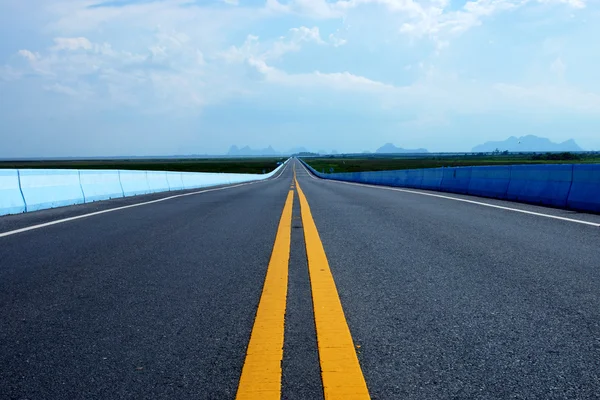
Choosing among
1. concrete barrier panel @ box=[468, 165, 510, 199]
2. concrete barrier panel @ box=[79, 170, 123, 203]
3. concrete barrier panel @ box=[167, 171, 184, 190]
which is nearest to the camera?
concrete barrier panel @ box=[79, 170, 123, 203]

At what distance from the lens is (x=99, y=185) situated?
14.1 metres

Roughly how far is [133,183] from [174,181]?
5.34 m

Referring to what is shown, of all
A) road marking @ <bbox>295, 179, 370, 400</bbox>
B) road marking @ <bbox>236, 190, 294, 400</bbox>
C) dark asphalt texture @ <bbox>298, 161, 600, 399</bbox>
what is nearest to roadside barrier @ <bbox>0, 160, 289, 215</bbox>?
dark asphalt texture @ <bbox>298, 161, 600, 399</bbox>

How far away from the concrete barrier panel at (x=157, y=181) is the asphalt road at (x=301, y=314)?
12544 millimetres

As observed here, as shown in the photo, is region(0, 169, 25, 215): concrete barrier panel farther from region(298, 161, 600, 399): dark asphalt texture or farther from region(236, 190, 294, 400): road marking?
region(236, 190, 294, 400): road marking

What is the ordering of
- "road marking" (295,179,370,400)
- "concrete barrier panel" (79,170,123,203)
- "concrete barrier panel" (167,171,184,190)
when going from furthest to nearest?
1. "concrete barrier panel" (167,171,184,190)
2. "concrete barrier panel" (79,170,123,203)
3. "road marking" (295,179,370,400)

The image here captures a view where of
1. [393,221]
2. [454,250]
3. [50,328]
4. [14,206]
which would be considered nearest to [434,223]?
[393,221]

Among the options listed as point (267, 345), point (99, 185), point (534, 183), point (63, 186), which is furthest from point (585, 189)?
point (99, 185)

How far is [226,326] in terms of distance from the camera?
2.96 metres

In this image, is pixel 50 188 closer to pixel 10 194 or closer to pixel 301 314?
pixel 10 194

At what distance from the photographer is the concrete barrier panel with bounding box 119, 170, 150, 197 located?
16.1m

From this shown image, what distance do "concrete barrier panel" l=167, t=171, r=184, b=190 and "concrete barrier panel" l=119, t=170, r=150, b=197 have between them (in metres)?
3.13

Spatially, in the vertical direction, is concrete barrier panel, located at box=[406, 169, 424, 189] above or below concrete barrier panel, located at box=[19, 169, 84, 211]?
below

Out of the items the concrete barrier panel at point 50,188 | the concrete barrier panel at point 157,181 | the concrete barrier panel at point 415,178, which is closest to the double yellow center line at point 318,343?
the concrete barrier panel at point 50,188
